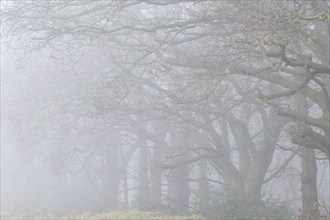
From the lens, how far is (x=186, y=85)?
1287 centimetres

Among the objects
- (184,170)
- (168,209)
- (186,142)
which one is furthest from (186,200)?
(168,209)

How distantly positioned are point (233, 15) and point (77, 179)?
2564 centimetres

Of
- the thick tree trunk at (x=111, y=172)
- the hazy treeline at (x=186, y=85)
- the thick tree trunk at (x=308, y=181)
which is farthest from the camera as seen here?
the thick tree trunk at (x=111, y=172)

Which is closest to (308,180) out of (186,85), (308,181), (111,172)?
(308,181)

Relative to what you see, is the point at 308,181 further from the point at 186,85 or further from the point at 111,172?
the point at 111,172

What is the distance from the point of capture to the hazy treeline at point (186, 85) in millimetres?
11477

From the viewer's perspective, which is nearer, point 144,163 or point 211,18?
point 211,18

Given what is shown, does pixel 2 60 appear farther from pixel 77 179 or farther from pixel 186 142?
pixel 186 142

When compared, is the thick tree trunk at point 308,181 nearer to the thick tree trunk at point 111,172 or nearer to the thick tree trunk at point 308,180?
the thick tree trunk at point 308,180

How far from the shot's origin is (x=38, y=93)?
22234mm

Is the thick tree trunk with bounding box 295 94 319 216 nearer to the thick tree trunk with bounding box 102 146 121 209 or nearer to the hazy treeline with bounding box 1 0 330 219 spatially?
the hazy treeline with bounding box 1 0 330 219

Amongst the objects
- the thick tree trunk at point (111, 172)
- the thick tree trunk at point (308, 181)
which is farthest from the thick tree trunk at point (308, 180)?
the thick tree trunk at point (111, 172)

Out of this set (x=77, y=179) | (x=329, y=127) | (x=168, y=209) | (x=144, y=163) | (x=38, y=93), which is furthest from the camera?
(x=77, y=179)

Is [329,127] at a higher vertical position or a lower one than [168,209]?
higher
